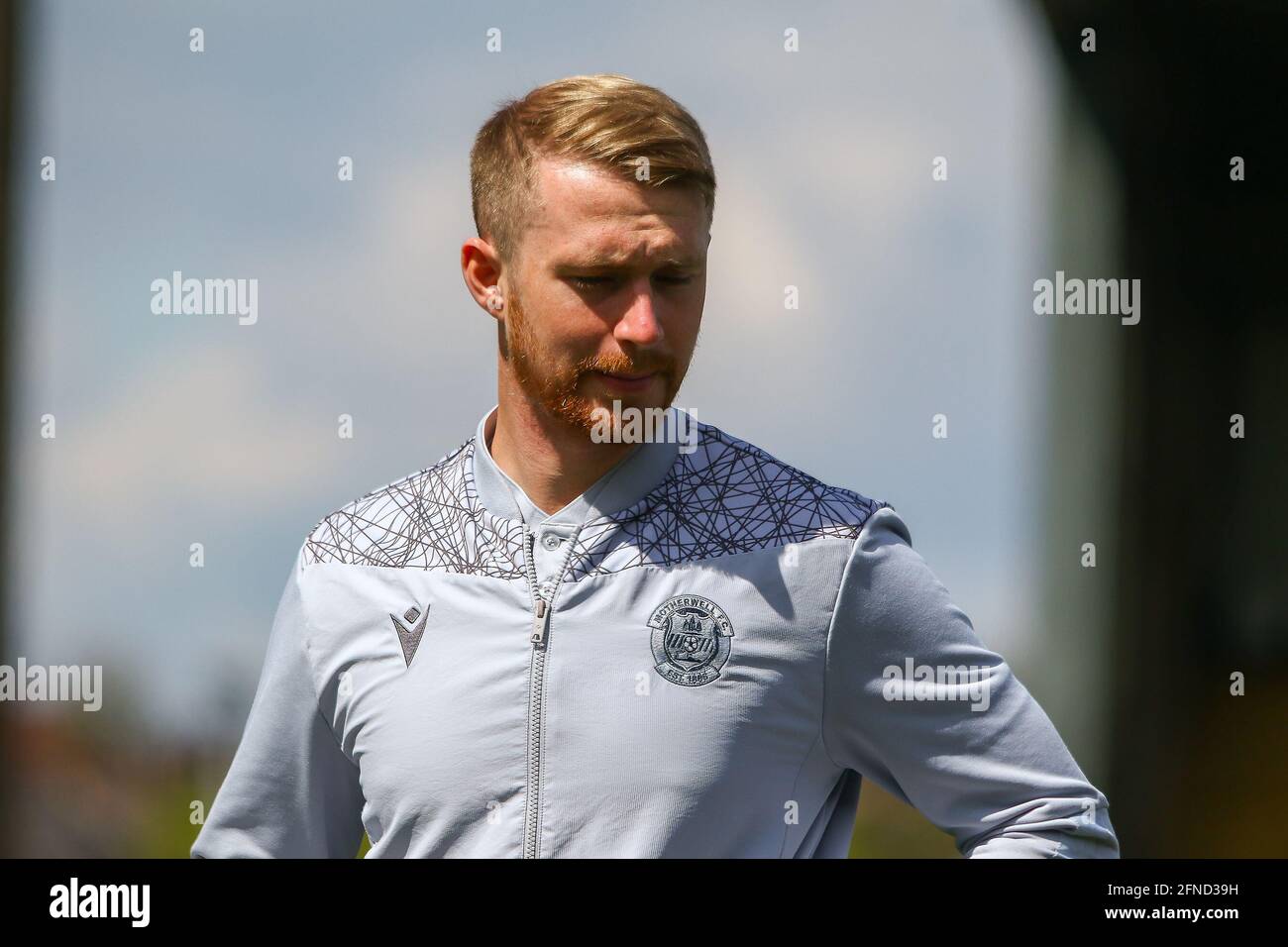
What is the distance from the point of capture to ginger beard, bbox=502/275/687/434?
2398 mm

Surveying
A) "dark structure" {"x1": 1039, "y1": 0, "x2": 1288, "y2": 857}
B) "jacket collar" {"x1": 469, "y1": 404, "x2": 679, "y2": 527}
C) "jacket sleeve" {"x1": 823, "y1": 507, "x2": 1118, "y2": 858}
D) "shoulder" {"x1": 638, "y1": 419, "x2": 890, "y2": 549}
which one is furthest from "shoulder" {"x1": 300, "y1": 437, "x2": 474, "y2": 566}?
"dark structure" {"x1": 1039, "y1": 0, "x2": 1288, "y2": 857}

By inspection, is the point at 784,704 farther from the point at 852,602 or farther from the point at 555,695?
the point at 555,695

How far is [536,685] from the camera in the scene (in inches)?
91.7

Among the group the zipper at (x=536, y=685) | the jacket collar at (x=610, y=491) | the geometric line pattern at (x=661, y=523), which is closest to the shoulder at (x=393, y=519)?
the geometric line pattern at (x=661, y=523)

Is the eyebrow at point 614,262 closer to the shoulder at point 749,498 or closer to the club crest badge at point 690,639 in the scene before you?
the shoulder at point 749,498

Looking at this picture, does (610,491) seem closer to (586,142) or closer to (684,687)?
(684,687)

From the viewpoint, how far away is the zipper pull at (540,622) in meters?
2.35

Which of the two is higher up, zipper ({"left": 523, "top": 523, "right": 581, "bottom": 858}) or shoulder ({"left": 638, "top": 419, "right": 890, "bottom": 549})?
shoulder ({"left": 638, "top": 419, "right": 890, "bottom": 549})

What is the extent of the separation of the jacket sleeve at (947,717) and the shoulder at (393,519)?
2.74ft

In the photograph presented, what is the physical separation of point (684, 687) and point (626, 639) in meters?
Answer: 0.14

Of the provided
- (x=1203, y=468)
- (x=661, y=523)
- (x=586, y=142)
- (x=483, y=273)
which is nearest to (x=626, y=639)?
(x=661, y=523)

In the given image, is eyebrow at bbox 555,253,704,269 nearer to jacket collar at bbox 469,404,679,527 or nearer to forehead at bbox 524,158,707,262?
forehead at bbox 524,158,707,262

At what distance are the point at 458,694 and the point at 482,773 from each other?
0.50ft
